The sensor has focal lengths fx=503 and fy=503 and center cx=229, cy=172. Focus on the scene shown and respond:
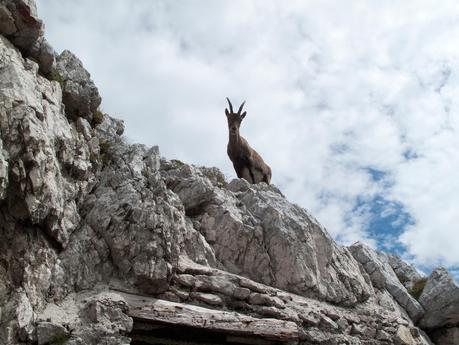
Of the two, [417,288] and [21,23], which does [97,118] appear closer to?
[21,23]

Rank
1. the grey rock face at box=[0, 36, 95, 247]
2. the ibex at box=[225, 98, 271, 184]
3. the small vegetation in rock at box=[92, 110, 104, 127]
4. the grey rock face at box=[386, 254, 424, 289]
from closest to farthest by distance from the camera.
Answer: the grey rock face at box=[0, 36, 95, 247] → the small vegetation in rock at box=[92, 110, 104, 127] → the grey rock face at box=[386, 254, 424, 289] → the ibex at box=[225, 98, 271, 184]

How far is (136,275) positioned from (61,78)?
214 inches

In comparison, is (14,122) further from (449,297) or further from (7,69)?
(449,297)

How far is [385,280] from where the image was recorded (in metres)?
17.6

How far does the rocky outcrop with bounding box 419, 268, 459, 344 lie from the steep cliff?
0.56 ft

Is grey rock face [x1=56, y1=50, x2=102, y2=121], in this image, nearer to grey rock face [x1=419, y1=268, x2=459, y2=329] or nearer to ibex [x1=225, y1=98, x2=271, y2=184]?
ibex [x1=225, y1=98, x2=271, y2=184]

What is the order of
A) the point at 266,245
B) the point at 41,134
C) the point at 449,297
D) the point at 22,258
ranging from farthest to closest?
the point at 449,297
the point at 266,245
the point at 41,134
the point at 22,258

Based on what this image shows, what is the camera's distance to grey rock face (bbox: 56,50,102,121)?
12.5m

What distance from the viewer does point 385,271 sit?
59.4ft

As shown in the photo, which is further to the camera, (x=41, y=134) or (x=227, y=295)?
(x=227, y=295)

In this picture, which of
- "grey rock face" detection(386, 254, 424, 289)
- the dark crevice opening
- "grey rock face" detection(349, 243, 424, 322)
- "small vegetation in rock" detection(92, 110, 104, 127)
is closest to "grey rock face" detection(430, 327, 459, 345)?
"grey rock face" detection(349, 243, 424, 322)

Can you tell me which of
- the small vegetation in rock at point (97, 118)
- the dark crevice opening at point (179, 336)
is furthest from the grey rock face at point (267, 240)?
the small vegetation in rock at point (97, 118)

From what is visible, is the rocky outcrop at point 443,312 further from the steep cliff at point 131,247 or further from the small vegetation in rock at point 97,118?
the small vegetation in rock at point 97,118

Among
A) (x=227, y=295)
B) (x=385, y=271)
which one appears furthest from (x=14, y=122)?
(x=385, y=271)
